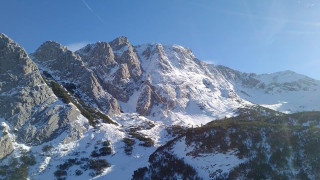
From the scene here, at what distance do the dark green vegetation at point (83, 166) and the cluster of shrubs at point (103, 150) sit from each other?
17.4 feet

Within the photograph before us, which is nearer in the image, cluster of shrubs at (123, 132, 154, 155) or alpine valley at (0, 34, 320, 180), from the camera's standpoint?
alpine valley at (0, 34, 320, 180)

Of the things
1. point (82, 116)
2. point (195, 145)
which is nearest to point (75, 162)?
point (82, 116)

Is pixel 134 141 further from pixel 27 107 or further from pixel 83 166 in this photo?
pixel 27 107

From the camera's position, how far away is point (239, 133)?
65.1 metres

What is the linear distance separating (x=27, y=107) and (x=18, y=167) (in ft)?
120

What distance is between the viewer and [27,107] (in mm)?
132625

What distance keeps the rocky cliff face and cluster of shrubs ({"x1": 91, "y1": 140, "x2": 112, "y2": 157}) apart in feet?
44.2

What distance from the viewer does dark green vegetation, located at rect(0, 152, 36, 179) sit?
9738cm

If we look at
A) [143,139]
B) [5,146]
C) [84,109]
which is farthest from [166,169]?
[84,109]

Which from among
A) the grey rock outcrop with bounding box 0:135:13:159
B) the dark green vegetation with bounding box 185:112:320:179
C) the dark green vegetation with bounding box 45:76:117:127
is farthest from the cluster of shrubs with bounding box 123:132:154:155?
the dark green vegetation with bounding box 185:112:320:179

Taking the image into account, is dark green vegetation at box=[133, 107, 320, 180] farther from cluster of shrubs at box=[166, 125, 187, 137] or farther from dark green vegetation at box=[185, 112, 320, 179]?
cluster of shrubs at box=[166, 125, 187, 137]

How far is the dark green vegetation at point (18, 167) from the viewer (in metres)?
97.4

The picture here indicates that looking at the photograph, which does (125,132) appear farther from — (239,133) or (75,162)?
(239,133)

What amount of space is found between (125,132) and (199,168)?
92.1 m
